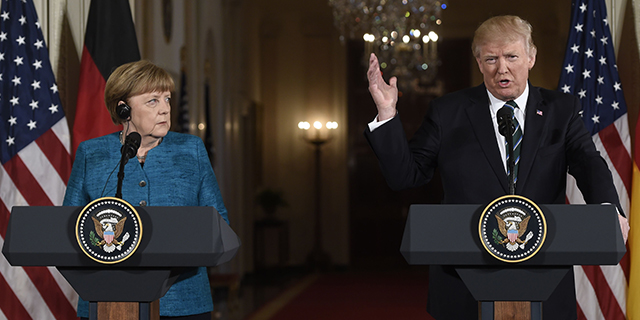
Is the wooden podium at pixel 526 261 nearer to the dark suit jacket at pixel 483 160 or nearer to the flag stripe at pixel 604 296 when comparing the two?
the dark suit jacket at pixel 483 160

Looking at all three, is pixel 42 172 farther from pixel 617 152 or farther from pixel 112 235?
pixel 617 152

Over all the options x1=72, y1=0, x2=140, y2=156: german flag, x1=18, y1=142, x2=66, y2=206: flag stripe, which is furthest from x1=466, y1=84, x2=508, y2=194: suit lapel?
x1=18, y1=142, x2=66, y2=206: flag stripe

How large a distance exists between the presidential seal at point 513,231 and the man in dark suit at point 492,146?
401 mm

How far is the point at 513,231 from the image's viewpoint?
4.71ft

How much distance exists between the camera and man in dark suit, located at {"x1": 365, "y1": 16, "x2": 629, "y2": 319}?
6.08ft

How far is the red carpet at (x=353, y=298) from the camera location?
270 inches

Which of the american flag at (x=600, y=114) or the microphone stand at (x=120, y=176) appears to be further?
the american flag at (x=600, y=114)

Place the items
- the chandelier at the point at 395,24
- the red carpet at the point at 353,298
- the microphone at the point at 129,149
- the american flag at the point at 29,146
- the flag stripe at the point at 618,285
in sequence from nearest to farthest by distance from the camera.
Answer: the microphone at the point at 129,149
the american flag at the point at 29,146
the flag stripe at the point at 618,285
the red carpet at the point at 353,298
the chandelier at the point at 395,24

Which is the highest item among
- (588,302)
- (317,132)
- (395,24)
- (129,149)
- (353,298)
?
(395,24)

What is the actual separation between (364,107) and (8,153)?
8.52m

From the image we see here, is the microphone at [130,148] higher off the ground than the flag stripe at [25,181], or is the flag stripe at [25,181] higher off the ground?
the microphone at [130,148]

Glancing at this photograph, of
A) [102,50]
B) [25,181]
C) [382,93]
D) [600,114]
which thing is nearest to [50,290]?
[25,181]

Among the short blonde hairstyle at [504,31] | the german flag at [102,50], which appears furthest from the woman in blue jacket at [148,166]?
the german flag at [102,50]

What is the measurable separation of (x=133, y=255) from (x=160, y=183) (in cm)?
56
